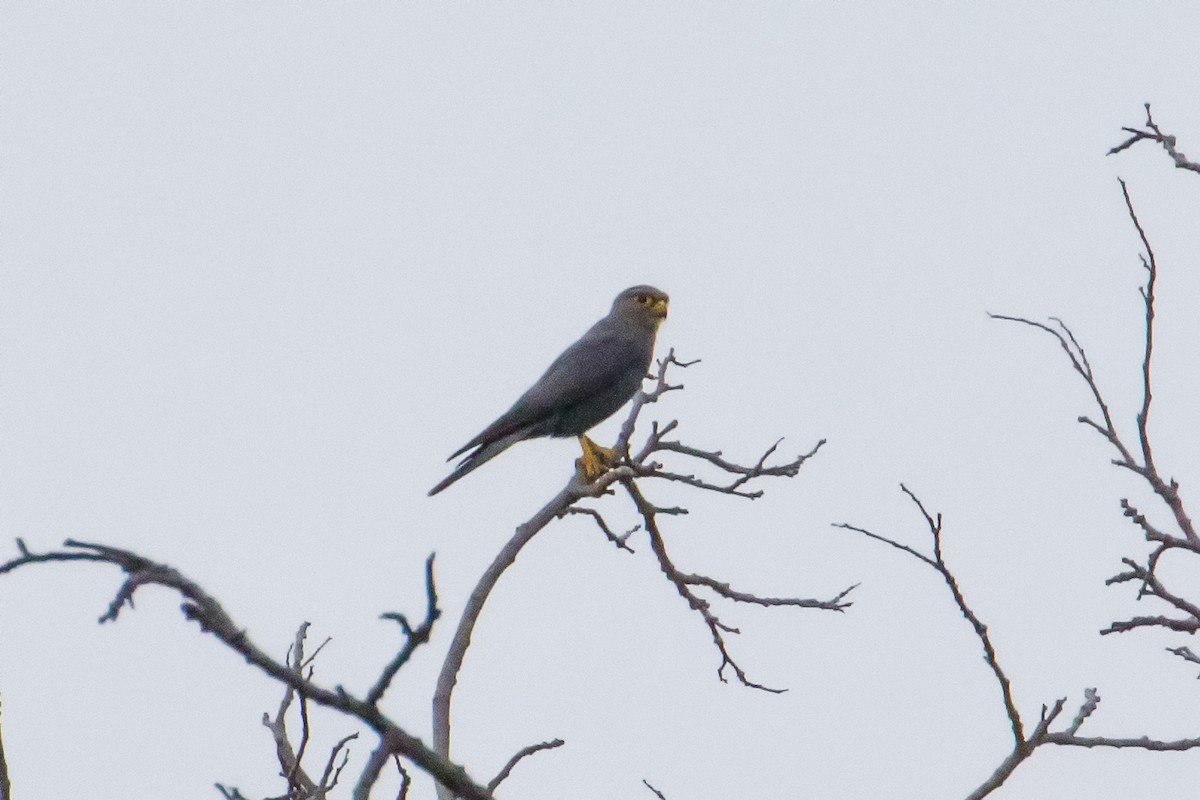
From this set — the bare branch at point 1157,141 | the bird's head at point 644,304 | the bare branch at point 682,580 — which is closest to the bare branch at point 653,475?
the bare branch at point 682,580

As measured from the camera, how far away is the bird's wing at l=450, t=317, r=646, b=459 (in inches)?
278

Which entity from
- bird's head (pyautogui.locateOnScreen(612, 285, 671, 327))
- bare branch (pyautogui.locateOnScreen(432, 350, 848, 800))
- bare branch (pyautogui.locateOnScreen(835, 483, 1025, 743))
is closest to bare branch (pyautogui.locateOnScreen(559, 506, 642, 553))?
bare branch (pyautogui.locateOnScreen(432, 350, 848, 800))

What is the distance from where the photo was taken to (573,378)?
7395 mm

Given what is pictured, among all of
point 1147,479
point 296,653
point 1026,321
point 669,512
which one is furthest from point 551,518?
point 1147,479

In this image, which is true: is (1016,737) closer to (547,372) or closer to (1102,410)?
(1102,410)

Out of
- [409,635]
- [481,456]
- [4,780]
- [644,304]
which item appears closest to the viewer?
[409,635]

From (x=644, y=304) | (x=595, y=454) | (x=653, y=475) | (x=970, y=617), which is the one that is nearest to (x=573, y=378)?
(x=595, y=454)

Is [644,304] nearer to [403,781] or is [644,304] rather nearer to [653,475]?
[653,475]

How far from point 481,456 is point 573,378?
27.7 inches

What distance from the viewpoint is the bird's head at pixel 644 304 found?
336 inches

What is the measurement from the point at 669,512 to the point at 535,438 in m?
2.63

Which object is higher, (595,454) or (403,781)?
(595,454)

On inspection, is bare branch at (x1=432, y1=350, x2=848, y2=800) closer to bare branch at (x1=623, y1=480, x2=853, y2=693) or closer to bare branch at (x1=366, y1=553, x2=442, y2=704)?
bare branch at (x1=623, y1=480, x2=853, y2=693)

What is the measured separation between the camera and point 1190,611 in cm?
273
